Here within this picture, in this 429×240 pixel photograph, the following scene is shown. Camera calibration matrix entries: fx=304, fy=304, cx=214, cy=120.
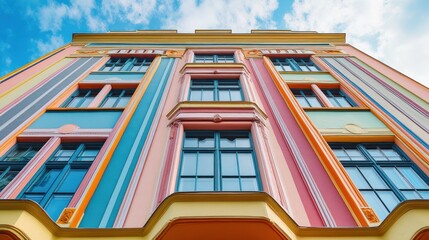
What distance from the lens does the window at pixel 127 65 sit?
1491 cm

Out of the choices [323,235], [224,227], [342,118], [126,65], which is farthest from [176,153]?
[126,65]

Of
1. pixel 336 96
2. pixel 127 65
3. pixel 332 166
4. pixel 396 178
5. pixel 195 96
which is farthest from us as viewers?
pixel 127 65

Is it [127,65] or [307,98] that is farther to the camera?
[127,65]

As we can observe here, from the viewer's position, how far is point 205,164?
774cm

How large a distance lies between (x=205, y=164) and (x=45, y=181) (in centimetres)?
400

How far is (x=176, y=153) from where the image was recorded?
7785 mm

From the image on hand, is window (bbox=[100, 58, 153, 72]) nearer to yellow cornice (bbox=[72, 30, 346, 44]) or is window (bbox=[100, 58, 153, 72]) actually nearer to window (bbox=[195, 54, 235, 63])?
window (bbox=[195, 54, 235, 63])

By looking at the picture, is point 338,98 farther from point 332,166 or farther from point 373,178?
point 332,166

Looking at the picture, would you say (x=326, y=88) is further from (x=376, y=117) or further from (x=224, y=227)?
(x=224, y=227)

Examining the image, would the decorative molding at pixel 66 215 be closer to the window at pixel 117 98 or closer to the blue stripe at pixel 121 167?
the blue stripe at pixel 121 167

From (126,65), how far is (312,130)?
10.2 meters

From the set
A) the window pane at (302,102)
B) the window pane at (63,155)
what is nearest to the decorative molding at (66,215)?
the window pane at (63,155)

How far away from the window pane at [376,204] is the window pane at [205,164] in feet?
12.1

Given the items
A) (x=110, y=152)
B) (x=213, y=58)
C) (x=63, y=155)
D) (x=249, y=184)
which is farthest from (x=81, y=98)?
(x=249, y=184)
